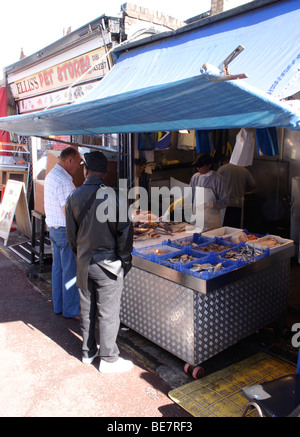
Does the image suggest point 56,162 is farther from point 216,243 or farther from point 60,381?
point 60,381

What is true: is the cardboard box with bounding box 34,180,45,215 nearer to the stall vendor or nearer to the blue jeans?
the blue jeans

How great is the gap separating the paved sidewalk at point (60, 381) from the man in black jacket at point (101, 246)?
0.26 m

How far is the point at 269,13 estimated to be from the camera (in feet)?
12.9

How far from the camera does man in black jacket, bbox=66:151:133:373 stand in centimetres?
340

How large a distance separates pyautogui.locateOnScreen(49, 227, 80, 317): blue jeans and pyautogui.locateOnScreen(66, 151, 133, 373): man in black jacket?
42.0 inches

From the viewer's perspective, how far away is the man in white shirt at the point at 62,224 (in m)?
4.54

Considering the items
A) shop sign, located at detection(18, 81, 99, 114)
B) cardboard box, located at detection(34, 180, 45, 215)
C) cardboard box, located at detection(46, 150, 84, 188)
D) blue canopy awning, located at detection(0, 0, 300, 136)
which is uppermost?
shop sign, located at detection(18, 81, 99, 114)

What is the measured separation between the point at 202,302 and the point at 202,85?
2070mm

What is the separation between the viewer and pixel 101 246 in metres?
3.44

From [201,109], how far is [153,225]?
9.56 feet

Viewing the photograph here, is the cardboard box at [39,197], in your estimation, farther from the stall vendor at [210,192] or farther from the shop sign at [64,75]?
the stall vendor at [210,192]

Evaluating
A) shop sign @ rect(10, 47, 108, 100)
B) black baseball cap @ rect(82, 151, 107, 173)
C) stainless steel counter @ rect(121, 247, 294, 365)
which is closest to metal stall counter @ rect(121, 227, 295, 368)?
stainless steel counter @ rect(121, 247, 294, 365)

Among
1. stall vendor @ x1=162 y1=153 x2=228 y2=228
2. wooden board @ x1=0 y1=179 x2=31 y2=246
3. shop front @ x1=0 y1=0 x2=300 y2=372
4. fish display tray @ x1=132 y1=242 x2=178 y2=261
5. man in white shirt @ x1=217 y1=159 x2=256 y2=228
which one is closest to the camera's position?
shop front @ x1=0 y1=0 x2=300 y2=372
